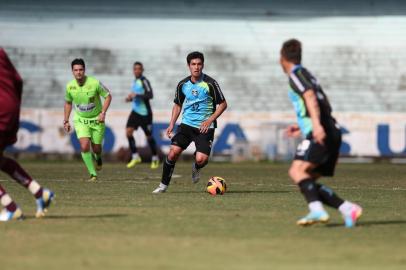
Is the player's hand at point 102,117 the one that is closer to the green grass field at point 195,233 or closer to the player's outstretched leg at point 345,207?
the green grass field at point 195,233

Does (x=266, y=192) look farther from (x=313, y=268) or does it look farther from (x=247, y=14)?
(x=247, y=14)

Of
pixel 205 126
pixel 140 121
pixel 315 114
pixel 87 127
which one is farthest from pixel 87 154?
pixel 315 114

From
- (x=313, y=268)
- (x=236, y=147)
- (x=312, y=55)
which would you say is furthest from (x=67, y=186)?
Answer: (x=312, y=55)

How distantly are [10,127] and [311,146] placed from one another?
3.43 metres

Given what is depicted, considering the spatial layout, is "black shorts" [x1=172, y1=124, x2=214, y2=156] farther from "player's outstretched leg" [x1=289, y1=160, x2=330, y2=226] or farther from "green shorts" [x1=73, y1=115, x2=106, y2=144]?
"player's outstretched leg" [x1=289, y1=160, x2=330, y2=226]

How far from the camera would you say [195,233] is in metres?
11.2

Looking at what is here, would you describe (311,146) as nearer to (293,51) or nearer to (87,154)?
(293,51)

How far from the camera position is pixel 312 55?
37.7m

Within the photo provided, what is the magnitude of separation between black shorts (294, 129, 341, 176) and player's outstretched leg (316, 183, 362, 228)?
0.76 feet

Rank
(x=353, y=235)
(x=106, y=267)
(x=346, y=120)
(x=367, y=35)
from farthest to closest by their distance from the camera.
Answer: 1. (x=367, y=35)
2. (x=346, y=120)
3. (x=353, y=235)
4. (x=106, y=267)

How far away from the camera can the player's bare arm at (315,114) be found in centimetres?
1122

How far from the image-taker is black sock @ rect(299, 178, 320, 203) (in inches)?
458

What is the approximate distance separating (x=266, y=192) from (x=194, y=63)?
8.30 ft

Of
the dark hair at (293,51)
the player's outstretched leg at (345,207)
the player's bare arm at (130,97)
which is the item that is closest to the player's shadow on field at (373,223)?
the player's outstretched leg at (345,207)
